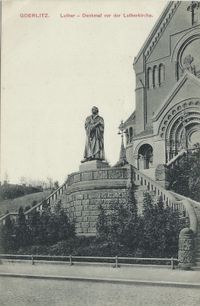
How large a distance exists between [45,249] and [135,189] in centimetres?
491

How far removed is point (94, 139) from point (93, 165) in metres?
1.30

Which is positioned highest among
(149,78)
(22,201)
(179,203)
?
(149,78)

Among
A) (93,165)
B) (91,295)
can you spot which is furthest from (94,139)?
(91,295)

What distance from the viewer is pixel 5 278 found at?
18.0 meters

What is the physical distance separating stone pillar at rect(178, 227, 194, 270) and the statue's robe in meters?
7.99

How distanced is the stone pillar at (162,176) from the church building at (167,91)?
394cm

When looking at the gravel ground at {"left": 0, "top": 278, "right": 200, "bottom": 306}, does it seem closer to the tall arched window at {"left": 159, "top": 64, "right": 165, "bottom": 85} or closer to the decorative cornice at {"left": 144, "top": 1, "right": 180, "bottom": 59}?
the tall arched window at {"left": 159, "top": 64, "right": 165, "bottom": 85}

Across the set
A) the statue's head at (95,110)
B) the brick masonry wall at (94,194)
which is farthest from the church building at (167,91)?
the statue's head at (95,110)

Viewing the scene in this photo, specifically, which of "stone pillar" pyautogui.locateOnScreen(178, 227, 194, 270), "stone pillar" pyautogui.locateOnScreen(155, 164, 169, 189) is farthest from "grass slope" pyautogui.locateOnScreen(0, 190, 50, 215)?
"stone pillar" pyautogui.locateOnScreen(178, 227, 194, 270)

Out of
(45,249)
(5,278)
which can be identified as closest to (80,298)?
(5,278)

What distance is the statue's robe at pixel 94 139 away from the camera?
25.9 meters

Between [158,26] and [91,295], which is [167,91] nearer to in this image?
[158,26]

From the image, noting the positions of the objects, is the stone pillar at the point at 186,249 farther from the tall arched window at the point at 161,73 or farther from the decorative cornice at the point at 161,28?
the decorative cornice at the point at 161,28

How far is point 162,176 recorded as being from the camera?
26359 millimetres
